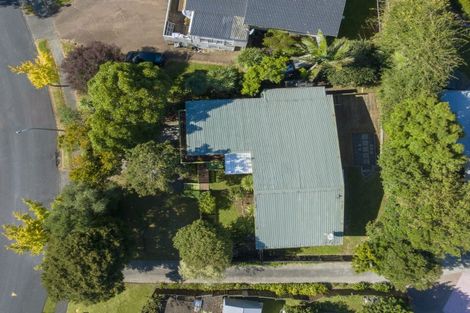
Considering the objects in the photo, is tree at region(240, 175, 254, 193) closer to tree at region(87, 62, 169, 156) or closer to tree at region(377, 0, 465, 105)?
tree at region(87, 62, 169, 156)

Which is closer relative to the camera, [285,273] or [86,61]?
[86,61]

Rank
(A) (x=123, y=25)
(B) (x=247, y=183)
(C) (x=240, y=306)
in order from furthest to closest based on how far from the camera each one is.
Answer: (A) (x=123, y=25), (C) (x=240, y=306), (B) (x=247, y=183)

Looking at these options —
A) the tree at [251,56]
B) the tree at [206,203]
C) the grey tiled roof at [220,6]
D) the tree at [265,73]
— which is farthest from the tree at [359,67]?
the tree at [206,203]

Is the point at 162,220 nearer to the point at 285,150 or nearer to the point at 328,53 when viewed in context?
the point at 285,150

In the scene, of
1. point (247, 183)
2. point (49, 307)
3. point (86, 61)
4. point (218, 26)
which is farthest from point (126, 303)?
point (218, 26)

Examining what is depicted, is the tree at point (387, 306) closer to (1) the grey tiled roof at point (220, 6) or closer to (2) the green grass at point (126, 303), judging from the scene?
(2) the green grass at point (126, 303)

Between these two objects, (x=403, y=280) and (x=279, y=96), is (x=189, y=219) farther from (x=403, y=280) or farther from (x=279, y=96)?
(x=403, y=280)
